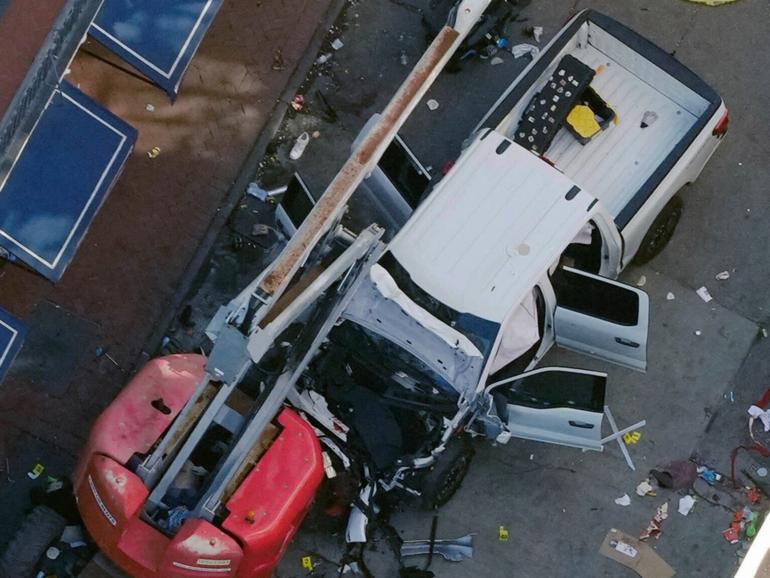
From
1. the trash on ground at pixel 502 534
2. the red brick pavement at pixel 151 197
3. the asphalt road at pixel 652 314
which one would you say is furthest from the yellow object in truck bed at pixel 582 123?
the trash on ground at pixel 502 534

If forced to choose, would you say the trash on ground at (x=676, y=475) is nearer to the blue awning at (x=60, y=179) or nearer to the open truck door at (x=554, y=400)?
the open truck door at (x=554, y=400)

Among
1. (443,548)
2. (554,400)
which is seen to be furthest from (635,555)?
(554,400)

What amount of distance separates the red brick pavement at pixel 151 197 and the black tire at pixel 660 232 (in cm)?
408

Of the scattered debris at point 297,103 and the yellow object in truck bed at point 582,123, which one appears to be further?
the scattered debris at point 297,103

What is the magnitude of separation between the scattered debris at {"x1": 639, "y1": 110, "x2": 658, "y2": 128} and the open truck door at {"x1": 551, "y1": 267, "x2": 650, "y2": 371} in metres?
1.66

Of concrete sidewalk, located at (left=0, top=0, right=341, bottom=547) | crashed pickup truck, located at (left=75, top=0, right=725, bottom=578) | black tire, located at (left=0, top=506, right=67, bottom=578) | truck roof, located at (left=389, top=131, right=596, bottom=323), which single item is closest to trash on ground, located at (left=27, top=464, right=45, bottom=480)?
concrete sidewalk, located at (left=0, top=0, right=341, bottom=547)

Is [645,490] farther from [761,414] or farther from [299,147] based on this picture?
[299,147]

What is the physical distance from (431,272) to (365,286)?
22.1 inches

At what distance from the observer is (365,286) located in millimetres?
9492

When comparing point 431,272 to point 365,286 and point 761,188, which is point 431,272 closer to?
point 365,286

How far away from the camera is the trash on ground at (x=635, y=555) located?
10539 millimetres

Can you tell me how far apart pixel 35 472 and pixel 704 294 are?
21.9 feet

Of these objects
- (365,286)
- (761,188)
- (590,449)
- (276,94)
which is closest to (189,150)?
(276,94)

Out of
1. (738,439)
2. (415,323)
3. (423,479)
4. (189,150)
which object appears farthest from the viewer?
(189,150)
